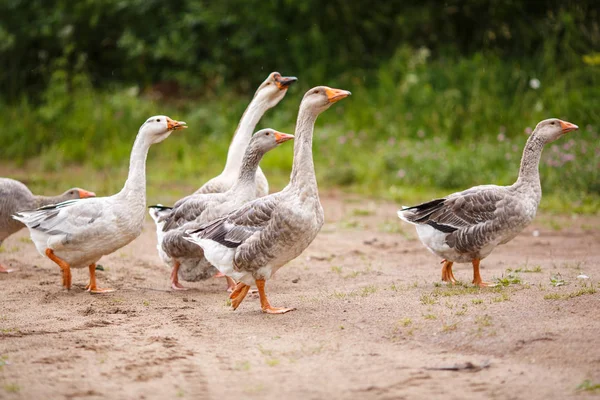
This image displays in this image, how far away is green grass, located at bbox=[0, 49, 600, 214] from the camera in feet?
38.9

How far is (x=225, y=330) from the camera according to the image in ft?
18.1

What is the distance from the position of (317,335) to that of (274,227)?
0.92 meters

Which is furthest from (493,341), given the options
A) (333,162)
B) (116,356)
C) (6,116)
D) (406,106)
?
(6,116)

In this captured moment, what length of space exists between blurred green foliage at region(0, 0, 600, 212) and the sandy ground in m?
4.79

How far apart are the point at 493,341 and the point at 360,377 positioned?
104cm

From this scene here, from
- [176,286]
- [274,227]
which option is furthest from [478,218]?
[176,286]

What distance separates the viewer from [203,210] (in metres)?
7.01

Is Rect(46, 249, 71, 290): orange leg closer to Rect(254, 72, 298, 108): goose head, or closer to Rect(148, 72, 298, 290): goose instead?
Rect(148, 72, 298, 290): goose

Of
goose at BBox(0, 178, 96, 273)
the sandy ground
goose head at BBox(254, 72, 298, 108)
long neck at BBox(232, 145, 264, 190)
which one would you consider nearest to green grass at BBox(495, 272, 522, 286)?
the sandy ground

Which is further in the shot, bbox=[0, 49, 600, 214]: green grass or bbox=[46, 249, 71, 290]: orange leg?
bbox=[0, 49, 600, 214]: green grass

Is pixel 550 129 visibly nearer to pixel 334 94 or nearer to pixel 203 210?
pixel 334 94

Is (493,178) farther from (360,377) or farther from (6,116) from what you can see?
(6,116)

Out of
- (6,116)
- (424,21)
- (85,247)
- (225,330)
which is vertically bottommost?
(225,330)

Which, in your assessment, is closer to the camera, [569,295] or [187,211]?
[569,295]
